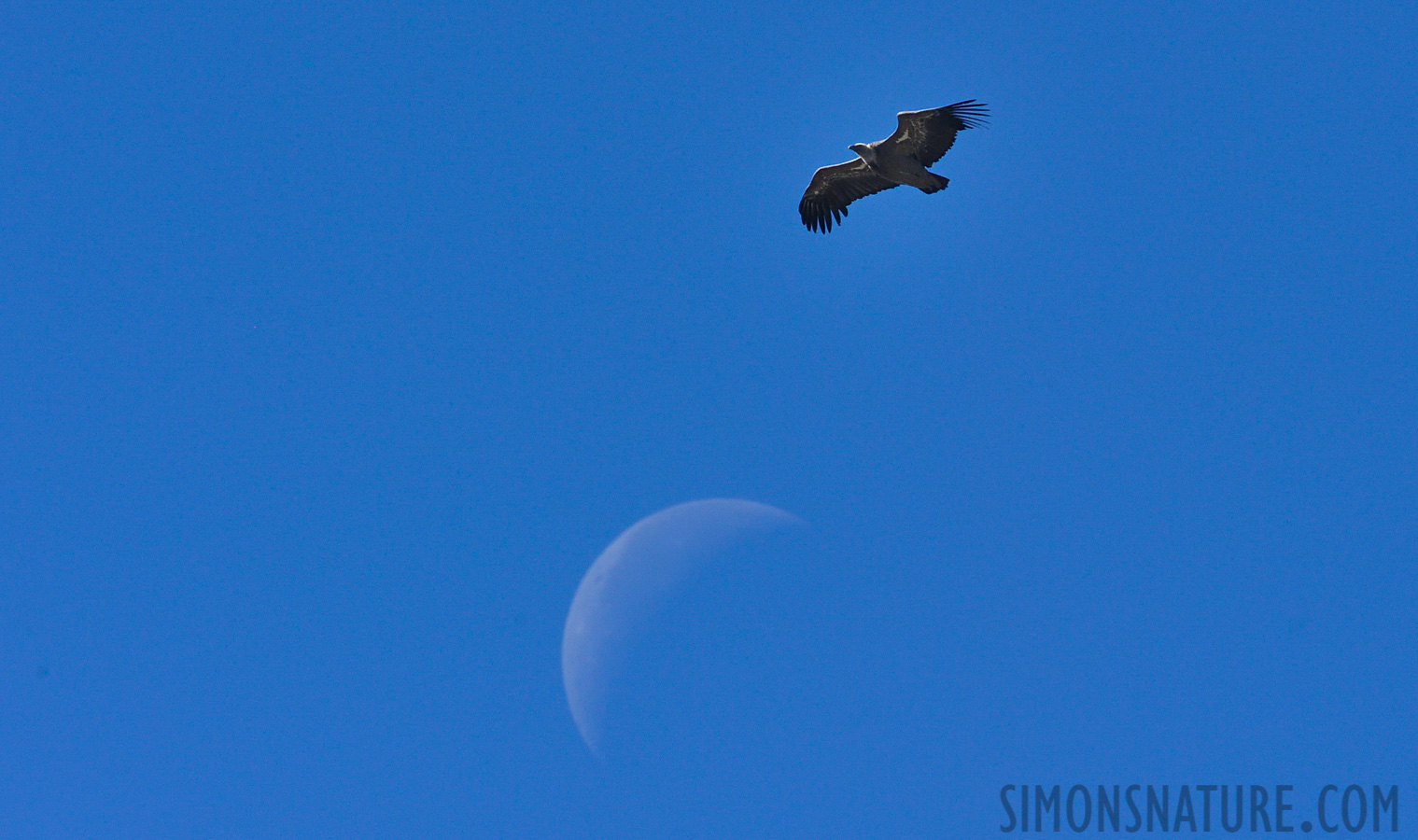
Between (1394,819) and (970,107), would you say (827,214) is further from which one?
A: (1394,819)

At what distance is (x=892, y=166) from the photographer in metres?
44.5

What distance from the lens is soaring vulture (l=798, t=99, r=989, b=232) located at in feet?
142

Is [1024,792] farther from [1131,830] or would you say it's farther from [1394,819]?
[1394,819]

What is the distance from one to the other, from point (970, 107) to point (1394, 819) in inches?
844

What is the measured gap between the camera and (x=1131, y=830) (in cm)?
4741

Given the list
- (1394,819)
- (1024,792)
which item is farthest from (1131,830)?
(1394,819)

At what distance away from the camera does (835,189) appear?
151 feet

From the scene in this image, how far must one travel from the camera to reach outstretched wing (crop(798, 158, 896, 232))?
→ 45.5 metres

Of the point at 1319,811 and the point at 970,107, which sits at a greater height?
the point at 970,107

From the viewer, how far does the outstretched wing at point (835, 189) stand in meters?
45.5

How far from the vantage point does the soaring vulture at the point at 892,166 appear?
43.2 meters

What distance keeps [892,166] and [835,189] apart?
6.75ft

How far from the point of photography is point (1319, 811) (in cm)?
4709

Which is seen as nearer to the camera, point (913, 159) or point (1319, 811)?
point (913, 159)
